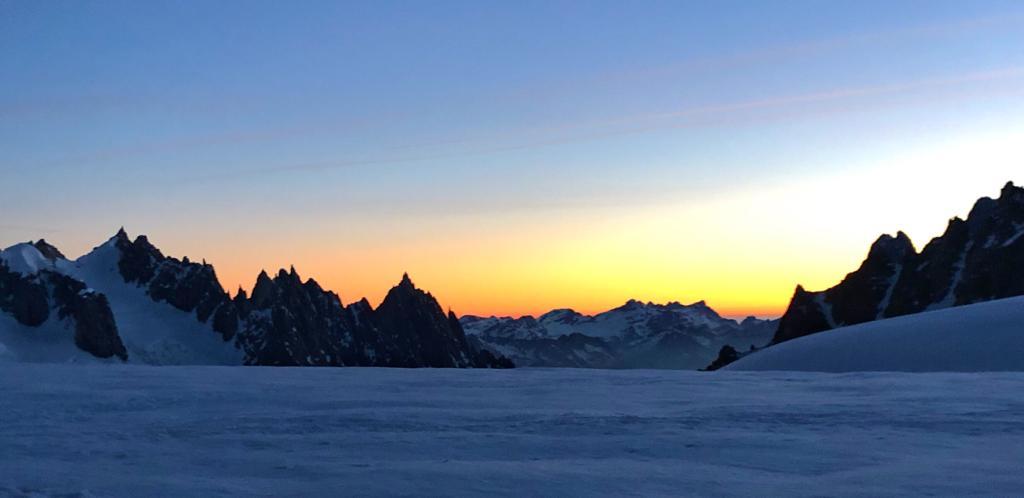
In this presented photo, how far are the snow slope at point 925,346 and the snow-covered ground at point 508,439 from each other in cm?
701

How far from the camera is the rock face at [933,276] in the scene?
492 feet

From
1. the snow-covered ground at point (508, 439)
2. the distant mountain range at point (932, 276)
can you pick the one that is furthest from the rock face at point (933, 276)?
the snow-covered ground at point (508, 439)

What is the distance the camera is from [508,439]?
33.2ft

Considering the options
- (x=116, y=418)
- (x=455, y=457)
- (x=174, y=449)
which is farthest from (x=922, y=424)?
(x=116, y=418)

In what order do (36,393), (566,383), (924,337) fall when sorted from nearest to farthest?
(36,393)
(566,383)
(924,337)

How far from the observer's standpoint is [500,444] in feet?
32.1

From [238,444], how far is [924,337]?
21.8 meters

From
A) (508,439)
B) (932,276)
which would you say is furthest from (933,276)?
(508,439)

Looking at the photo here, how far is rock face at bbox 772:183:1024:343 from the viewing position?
150000 millimetres

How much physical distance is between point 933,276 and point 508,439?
6801 inches

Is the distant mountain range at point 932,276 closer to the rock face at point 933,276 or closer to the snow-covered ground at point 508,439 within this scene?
the rock face at point 933,276

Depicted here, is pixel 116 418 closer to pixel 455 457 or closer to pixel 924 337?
pixel 455 457

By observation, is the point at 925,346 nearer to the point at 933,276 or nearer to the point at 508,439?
the point at 508,439

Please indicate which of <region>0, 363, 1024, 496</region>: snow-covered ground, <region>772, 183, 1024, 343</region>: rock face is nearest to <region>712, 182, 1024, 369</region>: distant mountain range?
<region>772, 183, 1024, 343</region>: rock face
